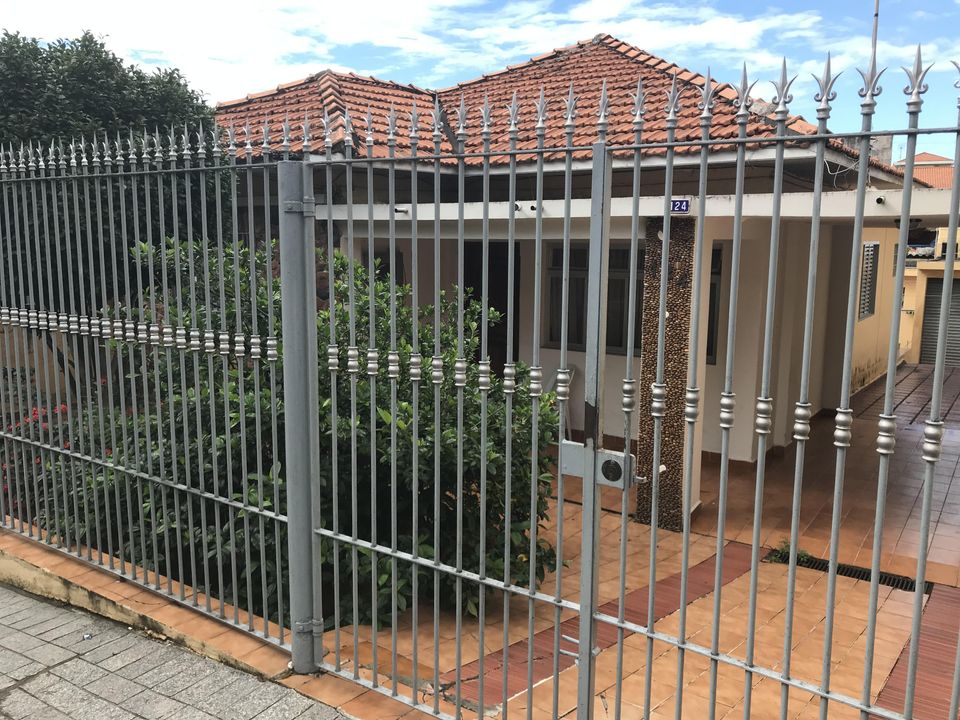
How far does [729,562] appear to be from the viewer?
6312 millimetres

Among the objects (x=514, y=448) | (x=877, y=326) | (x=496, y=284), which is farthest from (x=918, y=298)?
(x=514, y=448)

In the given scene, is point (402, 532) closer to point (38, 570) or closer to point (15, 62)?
point (38, 570)

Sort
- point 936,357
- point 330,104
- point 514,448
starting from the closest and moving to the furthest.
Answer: point 936,357, point 514,448, point 330,104

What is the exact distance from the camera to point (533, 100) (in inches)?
369

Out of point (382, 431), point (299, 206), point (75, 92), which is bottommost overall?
point (382, 431)

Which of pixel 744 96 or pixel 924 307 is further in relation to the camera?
pixel 924 307

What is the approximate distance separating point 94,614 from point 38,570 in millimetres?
514

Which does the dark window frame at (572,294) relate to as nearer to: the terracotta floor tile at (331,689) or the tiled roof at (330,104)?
the tiled roof at (330,104)

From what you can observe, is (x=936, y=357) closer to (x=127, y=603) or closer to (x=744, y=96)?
(x=744, y=96)

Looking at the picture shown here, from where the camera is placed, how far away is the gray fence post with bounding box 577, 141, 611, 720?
2.51 metres

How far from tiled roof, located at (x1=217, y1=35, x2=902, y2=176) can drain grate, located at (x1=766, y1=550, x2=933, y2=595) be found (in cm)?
332

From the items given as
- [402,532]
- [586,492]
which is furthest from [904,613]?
[586,492]

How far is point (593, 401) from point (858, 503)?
6.01 metres

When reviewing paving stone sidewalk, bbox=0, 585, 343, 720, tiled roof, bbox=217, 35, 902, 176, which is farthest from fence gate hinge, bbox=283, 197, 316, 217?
tiled roof, bbox=217, 35, 902, 176
